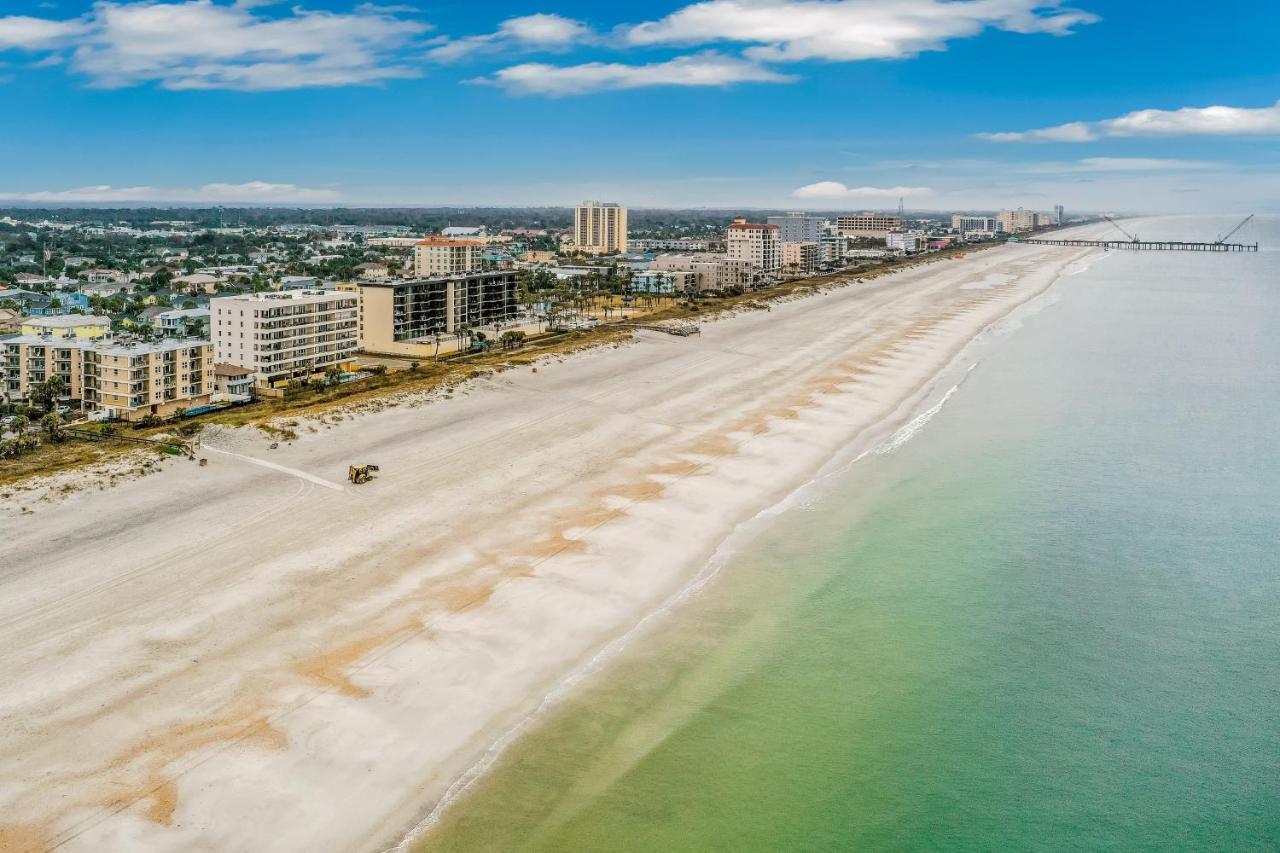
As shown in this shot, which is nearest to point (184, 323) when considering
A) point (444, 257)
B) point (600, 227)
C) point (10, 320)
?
point (10, 320)

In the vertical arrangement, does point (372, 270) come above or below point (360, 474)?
above

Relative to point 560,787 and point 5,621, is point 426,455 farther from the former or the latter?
point 560,787

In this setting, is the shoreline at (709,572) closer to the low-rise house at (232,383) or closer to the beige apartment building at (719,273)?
the low-rise house at (232,383)

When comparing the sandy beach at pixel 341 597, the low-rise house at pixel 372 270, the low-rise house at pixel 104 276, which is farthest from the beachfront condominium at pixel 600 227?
the sandy beach at pixel 341 597

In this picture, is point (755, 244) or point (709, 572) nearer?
point (709, 572)

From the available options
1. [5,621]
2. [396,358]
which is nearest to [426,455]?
[5,621]

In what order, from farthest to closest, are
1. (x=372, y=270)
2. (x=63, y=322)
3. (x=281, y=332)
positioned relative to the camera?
(x=372, y=270), (x=63, y=322), (x=281, y=332)

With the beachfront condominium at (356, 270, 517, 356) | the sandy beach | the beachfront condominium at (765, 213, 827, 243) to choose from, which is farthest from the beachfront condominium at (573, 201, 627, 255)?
the sandy beach

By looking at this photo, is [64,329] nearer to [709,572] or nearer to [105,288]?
[709,572]
